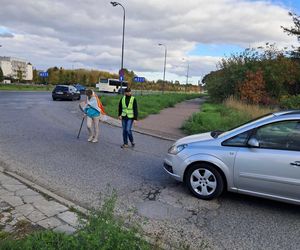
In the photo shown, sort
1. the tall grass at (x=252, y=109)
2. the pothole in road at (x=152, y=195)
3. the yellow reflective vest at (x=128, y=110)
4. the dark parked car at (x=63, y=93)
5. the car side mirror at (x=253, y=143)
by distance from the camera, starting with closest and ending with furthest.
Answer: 1. the car side mirror at (x=253, y=143)
2. the pothole in road at (x=152, y=195)
3. the yellow reflective vest at (x=128, y=110)
4. the tall grass at (x=252, y=109)
5. the dark parked car at (x=63, y=93)

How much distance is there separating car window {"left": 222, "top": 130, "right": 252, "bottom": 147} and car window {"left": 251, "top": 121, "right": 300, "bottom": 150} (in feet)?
0.34

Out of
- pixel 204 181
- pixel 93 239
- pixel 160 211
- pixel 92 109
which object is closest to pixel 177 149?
pixel 204 181

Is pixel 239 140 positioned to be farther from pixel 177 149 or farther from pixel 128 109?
pixel 128 109

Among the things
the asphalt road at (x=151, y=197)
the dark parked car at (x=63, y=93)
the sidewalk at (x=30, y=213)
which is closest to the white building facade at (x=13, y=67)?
the dark parked car at (x=63, y=93)

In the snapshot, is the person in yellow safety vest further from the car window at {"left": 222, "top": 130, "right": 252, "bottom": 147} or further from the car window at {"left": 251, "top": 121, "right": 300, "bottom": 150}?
the car window at {"left": 251, "top": 121, "right": 300, "bottom": 150}

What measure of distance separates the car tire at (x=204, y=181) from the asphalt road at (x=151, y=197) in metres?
0.14

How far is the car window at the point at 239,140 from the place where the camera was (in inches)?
195

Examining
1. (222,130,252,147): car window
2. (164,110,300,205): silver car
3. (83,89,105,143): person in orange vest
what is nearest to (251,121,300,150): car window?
(164,110,300,205): silver car

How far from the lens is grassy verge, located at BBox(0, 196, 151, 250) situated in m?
2.84

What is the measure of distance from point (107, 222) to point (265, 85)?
1018 inches

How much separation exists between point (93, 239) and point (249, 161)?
2831 millimetres

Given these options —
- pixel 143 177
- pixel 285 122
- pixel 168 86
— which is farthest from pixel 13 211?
pixel 168 86

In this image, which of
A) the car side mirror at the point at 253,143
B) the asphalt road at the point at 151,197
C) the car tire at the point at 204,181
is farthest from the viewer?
the car tire at the point at 204,181

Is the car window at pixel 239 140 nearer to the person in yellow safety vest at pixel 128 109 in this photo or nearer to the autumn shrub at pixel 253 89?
the person in yellow safety vest at pixel 128 109
